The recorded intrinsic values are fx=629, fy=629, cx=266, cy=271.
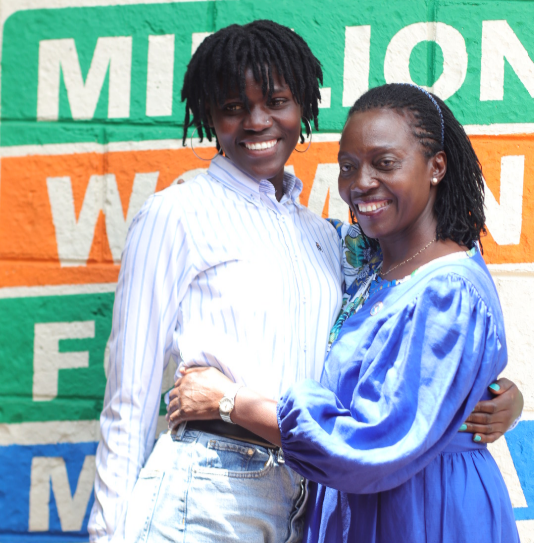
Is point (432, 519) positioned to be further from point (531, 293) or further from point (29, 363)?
point (29, 363)

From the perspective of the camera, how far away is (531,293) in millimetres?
2268

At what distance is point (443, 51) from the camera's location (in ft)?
7.65

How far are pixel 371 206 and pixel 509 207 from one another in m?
1.04

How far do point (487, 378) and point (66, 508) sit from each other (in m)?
1.83

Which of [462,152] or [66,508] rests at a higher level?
[462,152]

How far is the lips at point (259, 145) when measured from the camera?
173 centimetres

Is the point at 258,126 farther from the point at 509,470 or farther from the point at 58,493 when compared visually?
the point at 58,493

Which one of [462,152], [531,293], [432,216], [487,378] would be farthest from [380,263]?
[531,293]

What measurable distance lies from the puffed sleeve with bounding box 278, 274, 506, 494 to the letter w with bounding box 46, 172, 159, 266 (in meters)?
1.35

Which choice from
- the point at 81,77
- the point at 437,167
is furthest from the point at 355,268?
the point at 81,77

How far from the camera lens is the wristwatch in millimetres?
1437

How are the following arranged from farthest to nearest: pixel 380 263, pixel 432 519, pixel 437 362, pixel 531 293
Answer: pixel 531 293, pixel 380 263, pixel 432 519, pixel 437 362

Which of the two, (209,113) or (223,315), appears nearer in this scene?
(223,315)

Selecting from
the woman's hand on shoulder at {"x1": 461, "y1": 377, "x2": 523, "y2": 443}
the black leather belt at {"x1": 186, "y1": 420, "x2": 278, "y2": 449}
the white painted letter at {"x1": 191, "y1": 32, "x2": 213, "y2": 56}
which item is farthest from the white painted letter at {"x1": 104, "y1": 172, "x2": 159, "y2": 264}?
the woman's hand on shoulder at {"x1": 461, "y1": 377, "x2": 523, "y2": 443}
